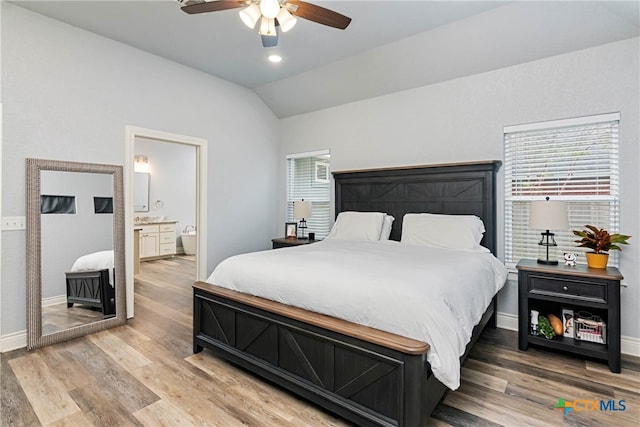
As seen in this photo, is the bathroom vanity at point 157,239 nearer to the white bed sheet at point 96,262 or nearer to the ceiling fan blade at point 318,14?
the white bed sheet at point 96,262

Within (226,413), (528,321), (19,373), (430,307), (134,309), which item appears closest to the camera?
(430,307)

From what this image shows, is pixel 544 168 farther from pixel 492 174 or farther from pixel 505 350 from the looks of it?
pixel 505 350

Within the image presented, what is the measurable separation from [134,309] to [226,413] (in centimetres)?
254

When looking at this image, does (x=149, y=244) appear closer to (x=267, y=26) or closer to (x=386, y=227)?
(x=386, y=227)

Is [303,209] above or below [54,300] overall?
above

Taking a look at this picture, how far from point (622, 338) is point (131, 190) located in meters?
5.02

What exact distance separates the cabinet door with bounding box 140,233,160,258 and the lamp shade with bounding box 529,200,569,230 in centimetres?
691

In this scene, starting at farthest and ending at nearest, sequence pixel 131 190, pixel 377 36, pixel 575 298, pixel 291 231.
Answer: pixel 291 231
pixel 131 190
pixel 377 36
pixel 575 298

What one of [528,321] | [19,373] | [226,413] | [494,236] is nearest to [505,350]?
[528,321]

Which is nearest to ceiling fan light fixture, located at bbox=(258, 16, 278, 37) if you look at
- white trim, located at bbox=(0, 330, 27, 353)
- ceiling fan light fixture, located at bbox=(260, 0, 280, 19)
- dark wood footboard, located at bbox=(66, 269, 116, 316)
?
ceiling fan light fixture, located at bbox=(260, 0, 280, 19)

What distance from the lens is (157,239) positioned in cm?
712

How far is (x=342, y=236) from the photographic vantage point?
396 centimetres

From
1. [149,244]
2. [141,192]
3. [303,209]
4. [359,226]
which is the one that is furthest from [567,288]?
[141,192]

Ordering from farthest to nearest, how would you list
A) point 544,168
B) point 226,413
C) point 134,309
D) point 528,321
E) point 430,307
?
point 134,309 → point 544,168 → point 528,321 → point 226,413 → point 430,307
